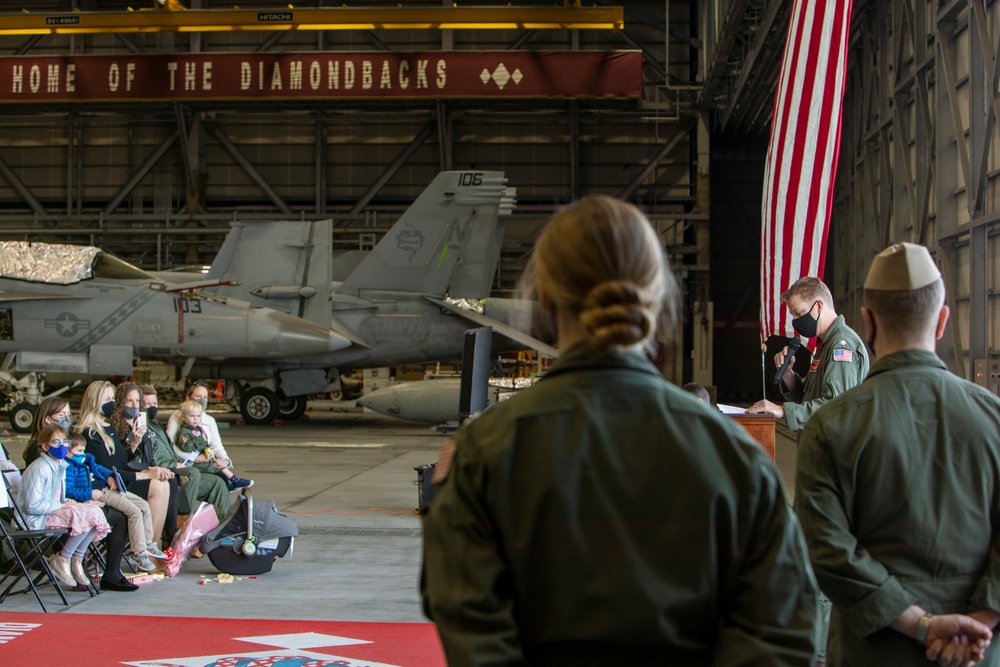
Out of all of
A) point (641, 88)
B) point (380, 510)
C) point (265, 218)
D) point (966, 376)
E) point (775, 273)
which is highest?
point (641, 88)

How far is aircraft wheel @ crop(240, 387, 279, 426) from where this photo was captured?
19922mm

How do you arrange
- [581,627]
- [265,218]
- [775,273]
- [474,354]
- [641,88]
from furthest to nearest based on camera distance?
[265,218]
[641,88]
[775,273]
[474,354]
[581,627]

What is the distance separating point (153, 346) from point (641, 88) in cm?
1318

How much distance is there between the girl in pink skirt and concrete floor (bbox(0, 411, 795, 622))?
22 cm

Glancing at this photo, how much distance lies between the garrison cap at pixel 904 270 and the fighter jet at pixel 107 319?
15.9 m

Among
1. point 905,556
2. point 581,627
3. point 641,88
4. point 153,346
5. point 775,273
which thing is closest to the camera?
point 581,627

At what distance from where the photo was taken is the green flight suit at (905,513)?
2.35 m

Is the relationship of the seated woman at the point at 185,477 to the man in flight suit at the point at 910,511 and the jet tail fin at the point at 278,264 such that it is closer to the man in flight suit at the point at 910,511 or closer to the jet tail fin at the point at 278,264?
the man in flight suit at the point at 910,511

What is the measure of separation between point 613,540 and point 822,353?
3224 millimetres

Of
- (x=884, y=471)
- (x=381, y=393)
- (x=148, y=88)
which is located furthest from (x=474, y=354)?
(x=148, y=88)

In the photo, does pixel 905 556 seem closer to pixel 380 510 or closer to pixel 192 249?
pixel 380 510

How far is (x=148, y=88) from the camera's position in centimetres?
2394

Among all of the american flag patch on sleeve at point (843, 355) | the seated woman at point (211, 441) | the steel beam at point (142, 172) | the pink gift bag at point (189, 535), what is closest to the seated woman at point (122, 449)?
the pink gift bag at point (189, 535)

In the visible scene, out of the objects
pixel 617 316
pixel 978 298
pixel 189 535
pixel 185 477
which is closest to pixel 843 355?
pixel 617 316
